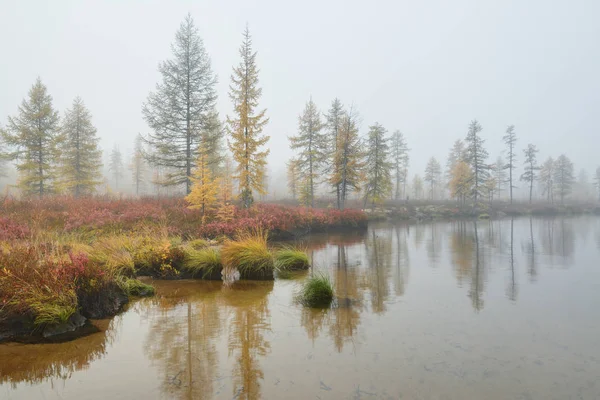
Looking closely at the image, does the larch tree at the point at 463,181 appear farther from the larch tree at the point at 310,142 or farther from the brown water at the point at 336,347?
the brown water at the point at 336,347

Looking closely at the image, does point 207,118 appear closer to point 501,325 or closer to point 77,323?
point 77,323

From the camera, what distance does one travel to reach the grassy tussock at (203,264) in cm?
959

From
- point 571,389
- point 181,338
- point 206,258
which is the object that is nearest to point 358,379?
point 571,389

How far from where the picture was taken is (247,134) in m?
22.9

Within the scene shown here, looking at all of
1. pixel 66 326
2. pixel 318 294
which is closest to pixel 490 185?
pixel 318 294

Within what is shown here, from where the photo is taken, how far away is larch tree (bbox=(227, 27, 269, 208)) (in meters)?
22.5

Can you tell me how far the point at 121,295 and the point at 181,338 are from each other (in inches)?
110

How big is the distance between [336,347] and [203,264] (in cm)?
553

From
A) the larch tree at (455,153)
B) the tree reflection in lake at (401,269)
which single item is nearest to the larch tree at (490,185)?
the larch tree at (455,153)

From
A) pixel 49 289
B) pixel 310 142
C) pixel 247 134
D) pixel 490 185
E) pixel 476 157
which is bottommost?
pixel 49 289

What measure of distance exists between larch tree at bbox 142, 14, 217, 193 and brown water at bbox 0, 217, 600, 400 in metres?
18.7

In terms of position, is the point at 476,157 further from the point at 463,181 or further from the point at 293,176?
the point at 293,176

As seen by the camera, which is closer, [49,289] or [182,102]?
[49,289]

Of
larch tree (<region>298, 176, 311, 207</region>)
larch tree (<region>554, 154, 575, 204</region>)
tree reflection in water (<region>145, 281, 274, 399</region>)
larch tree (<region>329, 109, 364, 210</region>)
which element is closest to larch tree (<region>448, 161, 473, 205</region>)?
larch tree (<region>329, 109, 364, 210</region>)
